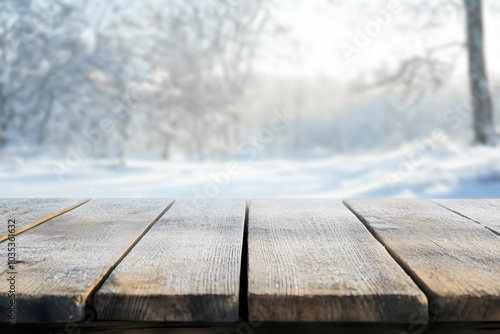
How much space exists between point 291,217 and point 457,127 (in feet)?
10.5

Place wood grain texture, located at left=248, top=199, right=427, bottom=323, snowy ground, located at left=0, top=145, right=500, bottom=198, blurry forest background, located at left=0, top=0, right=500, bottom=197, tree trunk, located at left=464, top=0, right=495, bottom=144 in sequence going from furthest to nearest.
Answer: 1. blurry forest background, located at left=0, top=0, right=500, bottom=197
2. snowy ground, located at left=0, top=145, right=500, bottom=198
3. tree trunk, located at left=464, top=0, right=495, bottom=144
4. wood grain texture, located at left=248, top=199, right=427, bottom=323

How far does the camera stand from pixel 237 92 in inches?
160

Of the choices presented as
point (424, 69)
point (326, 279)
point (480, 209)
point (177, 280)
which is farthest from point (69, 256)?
point (424, 69)

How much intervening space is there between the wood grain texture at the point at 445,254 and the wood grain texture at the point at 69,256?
0.30 m

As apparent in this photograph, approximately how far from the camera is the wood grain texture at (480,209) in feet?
3.00

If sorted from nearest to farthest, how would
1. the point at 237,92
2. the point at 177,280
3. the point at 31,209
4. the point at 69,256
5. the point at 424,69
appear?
the point at 177,280
the point at 69,256
the point at 31,209
the point at 424,69
the point at 237,92

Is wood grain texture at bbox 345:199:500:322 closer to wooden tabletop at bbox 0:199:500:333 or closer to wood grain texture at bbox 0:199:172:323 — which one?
wooden tabletop at bbox 0:199:500:333

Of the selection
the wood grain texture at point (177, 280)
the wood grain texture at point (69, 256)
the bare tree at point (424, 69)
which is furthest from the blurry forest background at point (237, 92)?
the wood grain texture at point (177, 280)

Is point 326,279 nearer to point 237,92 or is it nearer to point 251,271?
point 251,271

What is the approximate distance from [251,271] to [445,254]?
0.77 feet

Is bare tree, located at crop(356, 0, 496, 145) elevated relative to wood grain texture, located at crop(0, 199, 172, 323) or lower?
elevated

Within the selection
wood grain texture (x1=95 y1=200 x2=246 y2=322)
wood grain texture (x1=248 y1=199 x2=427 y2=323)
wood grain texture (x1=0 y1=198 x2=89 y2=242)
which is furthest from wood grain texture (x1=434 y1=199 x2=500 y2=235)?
wood grain texture (x1=0 y1=198 x2=89 y2=242)

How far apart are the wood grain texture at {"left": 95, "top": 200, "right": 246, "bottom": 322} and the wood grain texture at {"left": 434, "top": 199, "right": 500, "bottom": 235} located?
378 millimetres

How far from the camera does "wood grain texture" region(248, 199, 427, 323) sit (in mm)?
500
